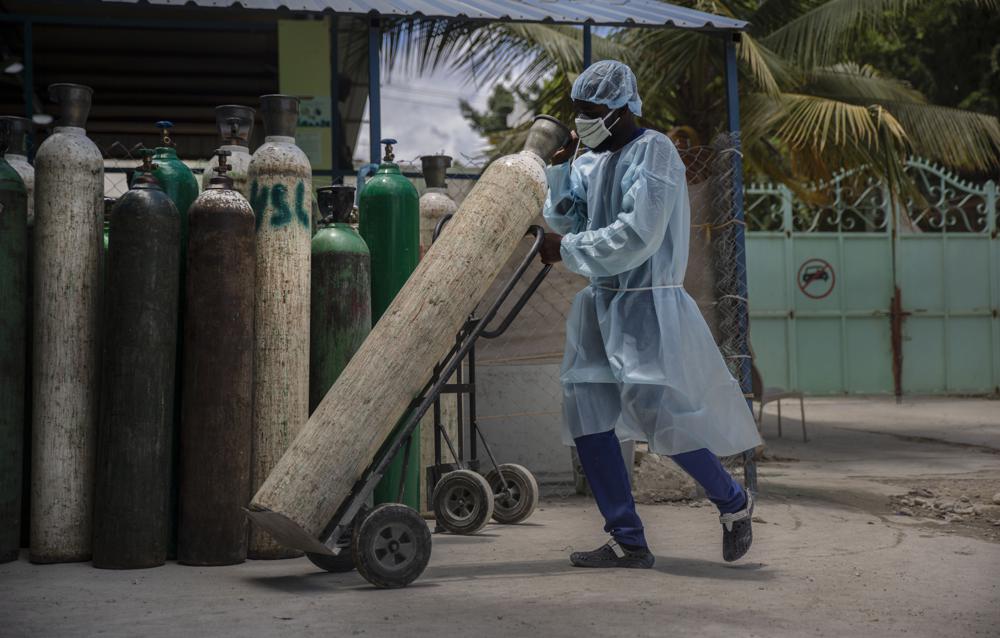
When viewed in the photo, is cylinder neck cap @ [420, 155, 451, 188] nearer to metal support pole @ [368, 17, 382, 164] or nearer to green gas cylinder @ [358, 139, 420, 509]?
metal support pole @ [368, 17, 382, 164]

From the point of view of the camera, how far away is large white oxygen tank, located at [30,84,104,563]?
14.6 feet

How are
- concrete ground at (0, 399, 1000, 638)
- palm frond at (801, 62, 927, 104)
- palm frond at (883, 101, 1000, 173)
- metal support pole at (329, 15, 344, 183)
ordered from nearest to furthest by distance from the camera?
1. concrete ground at (0, 399, 1000, 638)
2. metal support pole at (329, 15, 344, 183)
3. palm frond at (883, 101, 1000, 173)
4. palm frond at (801, 62, 927, 104)

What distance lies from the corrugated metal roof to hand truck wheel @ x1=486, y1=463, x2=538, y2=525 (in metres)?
2.63

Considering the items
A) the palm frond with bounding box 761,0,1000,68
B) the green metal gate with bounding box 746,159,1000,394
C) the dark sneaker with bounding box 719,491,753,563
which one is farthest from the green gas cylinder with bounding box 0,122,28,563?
the green metal gate with bounding box 746,159,1000,394

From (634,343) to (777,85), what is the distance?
27.8 feet

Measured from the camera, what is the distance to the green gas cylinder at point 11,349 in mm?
4465

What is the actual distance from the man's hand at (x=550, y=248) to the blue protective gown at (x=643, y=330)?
2.6 inches

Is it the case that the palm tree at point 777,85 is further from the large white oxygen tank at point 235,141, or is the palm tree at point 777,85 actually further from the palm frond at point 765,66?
the large white oxygen tank at point 235,141

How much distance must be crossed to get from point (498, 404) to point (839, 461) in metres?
3.40

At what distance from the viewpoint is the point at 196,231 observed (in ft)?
14.7

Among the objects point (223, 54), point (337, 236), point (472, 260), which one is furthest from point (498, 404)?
point (223, 54)

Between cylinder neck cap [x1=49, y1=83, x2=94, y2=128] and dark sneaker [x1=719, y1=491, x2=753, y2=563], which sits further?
cylinder neck cap [x1=49, y1=83, x2=94, y2=128]

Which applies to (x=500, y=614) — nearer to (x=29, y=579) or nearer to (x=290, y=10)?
(x=29, y=579)

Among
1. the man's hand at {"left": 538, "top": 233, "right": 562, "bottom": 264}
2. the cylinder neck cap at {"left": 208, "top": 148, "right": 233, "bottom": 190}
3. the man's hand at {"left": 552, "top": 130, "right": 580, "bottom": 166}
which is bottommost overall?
the man's hand at {"left": 538, "top": 233, "right": 562, "bottom": 264}
